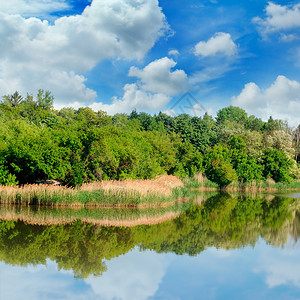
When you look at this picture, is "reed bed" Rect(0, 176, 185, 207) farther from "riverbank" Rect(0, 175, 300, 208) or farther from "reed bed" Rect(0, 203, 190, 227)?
"reed bed" Rect(0, 203, 190, 227)

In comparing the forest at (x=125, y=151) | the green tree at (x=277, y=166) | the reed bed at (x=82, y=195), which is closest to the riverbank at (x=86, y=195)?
the reed bed at (x=82, y=195)

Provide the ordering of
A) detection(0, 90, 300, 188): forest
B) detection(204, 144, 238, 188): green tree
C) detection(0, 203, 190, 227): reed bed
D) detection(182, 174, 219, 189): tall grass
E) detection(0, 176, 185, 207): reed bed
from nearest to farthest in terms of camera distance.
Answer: detection(0, 203, 190, 227): reed bed
detection(0, 176, 185, 207): reed bed
detection(0, 90, 300, 188): forest
detection(182, 174, 219, 189): tall grass
detection(204, 144, 238, 188): green tree

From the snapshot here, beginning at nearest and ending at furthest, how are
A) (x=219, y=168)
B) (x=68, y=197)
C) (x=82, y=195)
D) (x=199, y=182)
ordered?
(x=68, y=197)
(x=82, y=195)
(x=199, y=182)
(x=219, y=168)

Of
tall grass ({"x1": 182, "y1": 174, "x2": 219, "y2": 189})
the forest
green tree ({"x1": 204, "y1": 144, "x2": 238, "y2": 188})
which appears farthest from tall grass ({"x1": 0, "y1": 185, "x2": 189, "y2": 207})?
green tree ({"x1": 204, "y1": 144, "x2": 238, "y2": 188})

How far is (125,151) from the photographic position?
81.8 ft

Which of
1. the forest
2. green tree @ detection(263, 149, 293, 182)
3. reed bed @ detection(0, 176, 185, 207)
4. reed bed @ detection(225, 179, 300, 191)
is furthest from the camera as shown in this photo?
green tree @ detection(263, 149, 293, 182)

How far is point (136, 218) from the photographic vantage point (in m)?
17.3

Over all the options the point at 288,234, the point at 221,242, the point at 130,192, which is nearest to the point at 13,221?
the point at 130,192

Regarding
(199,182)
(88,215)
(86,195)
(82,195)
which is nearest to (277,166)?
(199,182)

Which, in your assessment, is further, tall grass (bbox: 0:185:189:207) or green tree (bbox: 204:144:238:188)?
green tree (bbox: 204:144:238:188)

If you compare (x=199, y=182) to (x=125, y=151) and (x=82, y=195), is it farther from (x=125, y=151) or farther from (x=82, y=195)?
(x=82, y=195)

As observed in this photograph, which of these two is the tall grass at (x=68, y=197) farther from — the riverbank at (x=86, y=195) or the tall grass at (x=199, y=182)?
the tall grass at (x=199, y=182)

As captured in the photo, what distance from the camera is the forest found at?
911 inches

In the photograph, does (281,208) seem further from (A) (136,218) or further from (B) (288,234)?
(A) (136,218)
